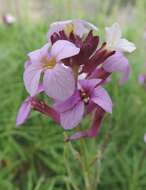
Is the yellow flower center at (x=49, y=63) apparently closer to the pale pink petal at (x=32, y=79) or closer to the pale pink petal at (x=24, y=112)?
the pale pink petal at (x=32, y=79)

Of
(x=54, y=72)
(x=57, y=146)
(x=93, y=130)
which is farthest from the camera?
(x=57, y=146)

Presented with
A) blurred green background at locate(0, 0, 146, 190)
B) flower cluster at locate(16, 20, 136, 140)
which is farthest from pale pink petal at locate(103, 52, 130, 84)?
blurred green background at locate(0, 0, 146, 190)

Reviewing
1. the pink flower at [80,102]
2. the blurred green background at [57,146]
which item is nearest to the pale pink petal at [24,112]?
the pink flower at [80,102]

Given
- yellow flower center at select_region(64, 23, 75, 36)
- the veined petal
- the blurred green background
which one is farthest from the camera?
the blurred green background

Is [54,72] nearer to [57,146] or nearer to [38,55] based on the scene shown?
[38,55]

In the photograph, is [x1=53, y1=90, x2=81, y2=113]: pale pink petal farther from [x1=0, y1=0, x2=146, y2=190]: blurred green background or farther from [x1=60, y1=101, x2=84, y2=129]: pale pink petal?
[x1=0, y1=0, x2=146, y2=190]: blurred green background

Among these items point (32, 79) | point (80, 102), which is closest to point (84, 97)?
point (80, 102)
